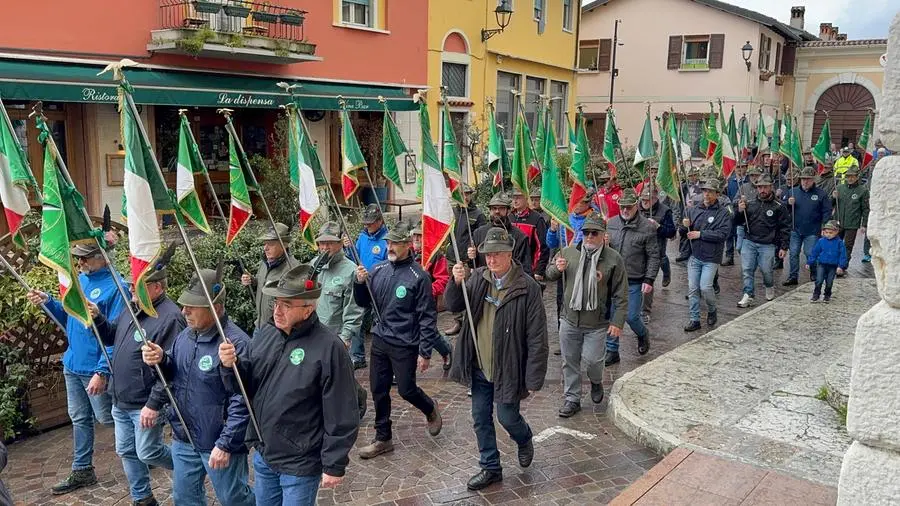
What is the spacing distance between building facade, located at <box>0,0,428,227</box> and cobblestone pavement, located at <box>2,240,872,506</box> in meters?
8.78

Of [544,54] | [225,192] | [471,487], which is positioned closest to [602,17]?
[544,54]

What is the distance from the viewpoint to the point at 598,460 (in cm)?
630

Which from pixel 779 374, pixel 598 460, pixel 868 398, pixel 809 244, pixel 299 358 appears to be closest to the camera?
pixel 868 398

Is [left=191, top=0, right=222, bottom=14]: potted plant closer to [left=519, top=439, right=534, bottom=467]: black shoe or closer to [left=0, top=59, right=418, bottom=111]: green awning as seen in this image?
[left=0, top=59, right=418, bottom=111]: green awning

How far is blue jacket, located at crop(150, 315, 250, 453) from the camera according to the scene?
4.41 metres

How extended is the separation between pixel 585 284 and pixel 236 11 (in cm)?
1141

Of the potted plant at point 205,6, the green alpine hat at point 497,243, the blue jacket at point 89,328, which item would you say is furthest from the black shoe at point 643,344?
the potted plant at point 205,6

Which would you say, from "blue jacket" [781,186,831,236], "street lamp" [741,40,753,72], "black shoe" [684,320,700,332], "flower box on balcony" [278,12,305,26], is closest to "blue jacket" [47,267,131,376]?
"black shoe" [684,320,700,332]

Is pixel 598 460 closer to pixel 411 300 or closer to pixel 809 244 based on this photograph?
pixel 411 300

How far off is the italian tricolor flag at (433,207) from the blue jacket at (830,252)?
23.3 feet

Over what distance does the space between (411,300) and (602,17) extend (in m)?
32.8

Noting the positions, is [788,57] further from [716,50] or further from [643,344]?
[643,344]

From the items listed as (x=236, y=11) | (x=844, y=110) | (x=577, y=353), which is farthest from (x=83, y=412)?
(x=844, y=110)

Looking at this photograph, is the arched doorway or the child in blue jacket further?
the arched doorway
